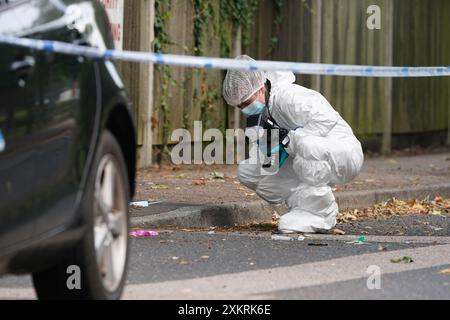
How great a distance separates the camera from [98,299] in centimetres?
529

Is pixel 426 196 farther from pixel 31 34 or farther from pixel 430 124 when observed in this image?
pixel 31 34

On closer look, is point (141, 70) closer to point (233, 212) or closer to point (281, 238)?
point (233, 212)

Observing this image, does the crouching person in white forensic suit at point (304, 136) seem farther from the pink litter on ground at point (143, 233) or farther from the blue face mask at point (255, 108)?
the pink litter on ground at point (143, 233)

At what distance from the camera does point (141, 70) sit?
1234cm

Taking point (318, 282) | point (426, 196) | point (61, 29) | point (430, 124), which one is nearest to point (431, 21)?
point (430, 124)

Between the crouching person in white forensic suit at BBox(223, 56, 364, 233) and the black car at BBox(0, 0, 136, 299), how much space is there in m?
2.92

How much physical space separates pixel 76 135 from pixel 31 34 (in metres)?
0.42

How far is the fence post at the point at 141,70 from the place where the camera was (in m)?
12.2

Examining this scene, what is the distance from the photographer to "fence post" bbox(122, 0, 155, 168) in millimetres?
12250

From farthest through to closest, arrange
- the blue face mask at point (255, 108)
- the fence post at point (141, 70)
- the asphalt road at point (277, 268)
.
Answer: the fence post at point (141, 70) < the blue face mask at point (255, 108) < the asphalt road at point (277, 268)

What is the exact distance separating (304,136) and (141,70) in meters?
4.05

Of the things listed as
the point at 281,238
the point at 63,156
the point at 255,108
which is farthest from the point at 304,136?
the point at 63,156

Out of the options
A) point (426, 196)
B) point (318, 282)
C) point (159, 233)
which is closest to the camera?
point (318, 282)

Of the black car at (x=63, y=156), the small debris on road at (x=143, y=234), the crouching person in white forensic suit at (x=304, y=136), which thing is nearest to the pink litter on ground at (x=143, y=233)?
the small debris on road at (x=143, y=234)
